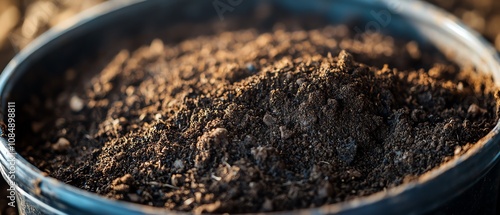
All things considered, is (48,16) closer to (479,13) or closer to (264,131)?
(264,131)

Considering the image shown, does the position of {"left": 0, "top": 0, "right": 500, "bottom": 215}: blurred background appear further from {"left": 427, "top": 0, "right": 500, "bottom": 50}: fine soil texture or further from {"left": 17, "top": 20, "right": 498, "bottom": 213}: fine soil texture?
{"left": 17, "top": 20, "right": 498, "bottom": 213}: fine soil texture

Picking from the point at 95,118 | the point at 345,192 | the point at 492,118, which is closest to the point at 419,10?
the point at 492,118

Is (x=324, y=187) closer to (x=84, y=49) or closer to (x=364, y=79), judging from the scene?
(x=364, y=79)

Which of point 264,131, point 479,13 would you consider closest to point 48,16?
point 264,131

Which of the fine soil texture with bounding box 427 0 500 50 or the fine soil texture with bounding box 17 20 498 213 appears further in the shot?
the fine soil texture with bounding box 427 0 500 50

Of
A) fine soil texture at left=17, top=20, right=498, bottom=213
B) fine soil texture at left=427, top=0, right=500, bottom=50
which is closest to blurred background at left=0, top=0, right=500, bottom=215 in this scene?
fine soil texture at left=427, top=0, right=500, bottom=50

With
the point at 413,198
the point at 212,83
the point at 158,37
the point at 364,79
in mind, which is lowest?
the point at 413,198

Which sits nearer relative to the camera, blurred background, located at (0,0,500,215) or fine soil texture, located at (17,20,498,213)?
fine soil texture, located at (17,20,498,213)
